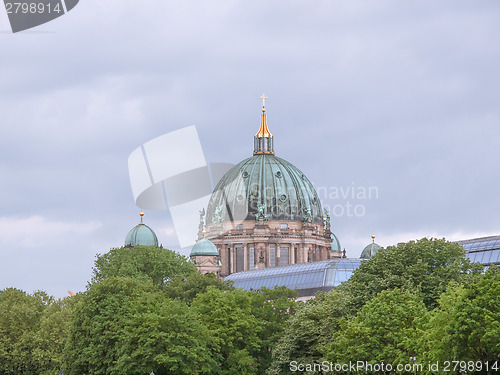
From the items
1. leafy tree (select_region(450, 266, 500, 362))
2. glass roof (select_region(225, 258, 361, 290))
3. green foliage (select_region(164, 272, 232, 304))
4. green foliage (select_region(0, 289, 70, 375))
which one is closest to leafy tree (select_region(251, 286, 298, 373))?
green foliage (select_region(164, 272, 232, 304))

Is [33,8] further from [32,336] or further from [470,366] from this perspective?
[32,336]

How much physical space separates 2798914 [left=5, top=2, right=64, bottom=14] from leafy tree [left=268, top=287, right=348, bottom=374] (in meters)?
41.2

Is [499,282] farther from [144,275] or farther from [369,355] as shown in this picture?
[144,275]

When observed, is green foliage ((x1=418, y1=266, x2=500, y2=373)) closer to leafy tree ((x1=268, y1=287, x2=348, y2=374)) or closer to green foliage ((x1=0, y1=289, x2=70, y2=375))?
leafy tree ((x1=268, y1=287, x2=348, y2=374))

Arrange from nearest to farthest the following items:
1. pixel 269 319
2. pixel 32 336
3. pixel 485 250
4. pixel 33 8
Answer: pixel 33 8 → pixel 269 319 → pixel 32 336 → pixel 485 250

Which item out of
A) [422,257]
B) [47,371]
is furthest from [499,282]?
[47,371]

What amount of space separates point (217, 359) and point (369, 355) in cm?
2520

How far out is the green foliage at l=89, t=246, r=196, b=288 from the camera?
14788 centimetres

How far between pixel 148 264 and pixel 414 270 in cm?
6006

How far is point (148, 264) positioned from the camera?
15175cm

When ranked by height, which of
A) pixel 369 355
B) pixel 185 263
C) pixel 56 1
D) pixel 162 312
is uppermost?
pixel 185 263

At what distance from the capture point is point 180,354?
10250cm

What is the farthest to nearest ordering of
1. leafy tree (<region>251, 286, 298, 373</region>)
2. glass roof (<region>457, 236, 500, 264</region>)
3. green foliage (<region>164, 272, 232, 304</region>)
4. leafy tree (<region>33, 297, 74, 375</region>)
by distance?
glass roof (<region>457, 236, 500, 264</region>) → leafy tree (<region>33, 297, 74, 375</region>) → green foliage (<region>164, 272, 232, 304</region>) → leafy tree (<region>251, 286, 298, 373</region>)

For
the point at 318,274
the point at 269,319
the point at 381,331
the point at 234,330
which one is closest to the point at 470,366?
the point at 381,331
